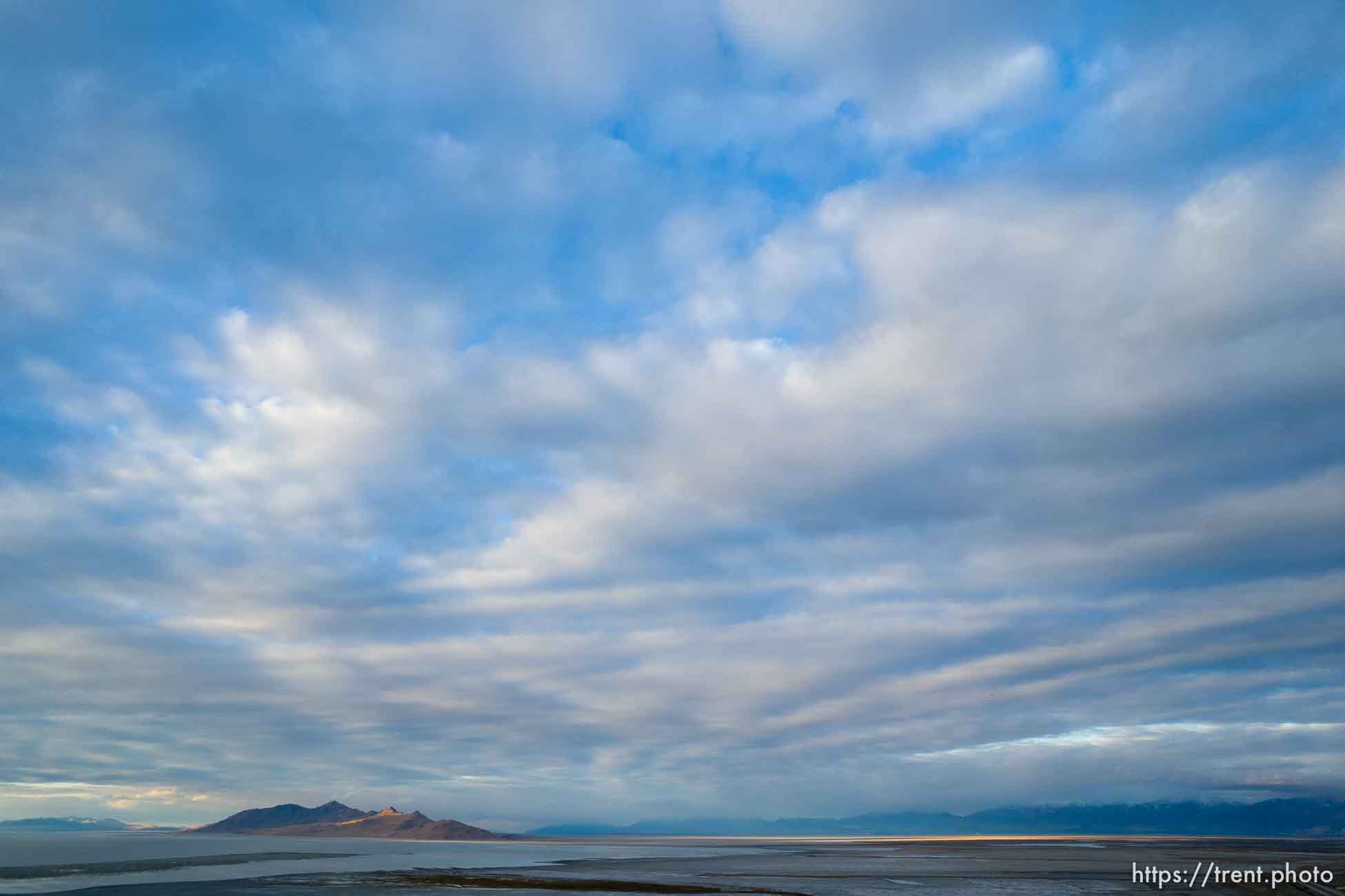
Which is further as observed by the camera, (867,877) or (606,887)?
(867,877)

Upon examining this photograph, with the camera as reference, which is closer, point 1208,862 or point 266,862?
point 1208,862

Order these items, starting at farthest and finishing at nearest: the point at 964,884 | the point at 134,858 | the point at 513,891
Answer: the point at 134,858 < the point at 964,884 < the point at 513,891

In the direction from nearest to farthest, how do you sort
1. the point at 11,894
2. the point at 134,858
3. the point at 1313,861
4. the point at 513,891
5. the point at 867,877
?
the point at 11,894 → the point at 513,891 → the point at 867,877 → the point at 1313,861 → the point at 134,858

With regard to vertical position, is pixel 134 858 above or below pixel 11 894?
below

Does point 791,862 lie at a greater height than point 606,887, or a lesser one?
lesser

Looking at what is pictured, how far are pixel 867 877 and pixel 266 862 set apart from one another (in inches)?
3581

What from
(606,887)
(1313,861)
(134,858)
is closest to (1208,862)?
(1313,861)

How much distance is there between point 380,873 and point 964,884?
207 feet

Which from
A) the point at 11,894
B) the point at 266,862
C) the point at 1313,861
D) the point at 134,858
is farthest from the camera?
the point at 134,858

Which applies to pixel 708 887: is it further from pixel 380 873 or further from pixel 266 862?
pixel 266 862

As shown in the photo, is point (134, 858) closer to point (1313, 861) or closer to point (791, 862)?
point (791, 862)

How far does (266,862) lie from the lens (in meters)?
127

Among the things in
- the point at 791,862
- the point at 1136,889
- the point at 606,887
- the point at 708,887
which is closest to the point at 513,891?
the point at 606,887

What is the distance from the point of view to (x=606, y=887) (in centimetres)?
7825
